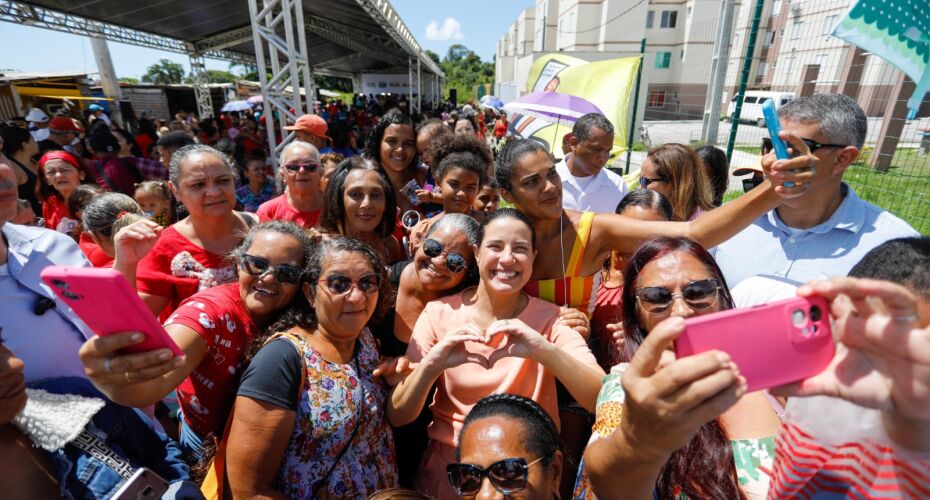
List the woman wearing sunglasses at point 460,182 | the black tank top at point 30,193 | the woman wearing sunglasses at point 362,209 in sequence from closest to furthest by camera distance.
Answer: the woman wearing sunglasses at point 362,209 < the woman wearing sunglasses at point 460,182 < the black tank top at point 30,193

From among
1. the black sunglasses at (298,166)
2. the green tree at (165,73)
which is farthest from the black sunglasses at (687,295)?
the green tree at (165,73)

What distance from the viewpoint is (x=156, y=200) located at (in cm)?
394

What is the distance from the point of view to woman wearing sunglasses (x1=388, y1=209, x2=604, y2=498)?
167 cm

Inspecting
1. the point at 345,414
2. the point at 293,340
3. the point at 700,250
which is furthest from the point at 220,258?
the point at 700,250

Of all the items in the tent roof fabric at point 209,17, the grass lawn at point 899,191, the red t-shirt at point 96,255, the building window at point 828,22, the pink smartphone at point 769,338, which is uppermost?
the tent roof fabric at point 209,17

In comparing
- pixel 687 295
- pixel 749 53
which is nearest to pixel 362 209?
pixel 687 295

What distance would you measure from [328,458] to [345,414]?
0.60 ft

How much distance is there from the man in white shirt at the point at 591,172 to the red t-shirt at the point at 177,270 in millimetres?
3071

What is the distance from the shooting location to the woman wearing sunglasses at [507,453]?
1.53 m

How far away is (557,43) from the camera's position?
3984 cm

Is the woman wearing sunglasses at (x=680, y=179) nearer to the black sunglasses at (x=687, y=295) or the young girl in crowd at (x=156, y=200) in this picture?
the black sunglasses at (x=687, y=295)

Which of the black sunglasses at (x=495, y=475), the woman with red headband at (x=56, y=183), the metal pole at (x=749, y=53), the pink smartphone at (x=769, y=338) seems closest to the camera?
the pink smartphone at (x=769, y=338)

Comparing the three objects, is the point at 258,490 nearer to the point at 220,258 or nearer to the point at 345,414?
the point at 345,414

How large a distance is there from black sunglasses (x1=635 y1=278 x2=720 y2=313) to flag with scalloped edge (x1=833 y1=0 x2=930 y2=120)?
1.15 m
